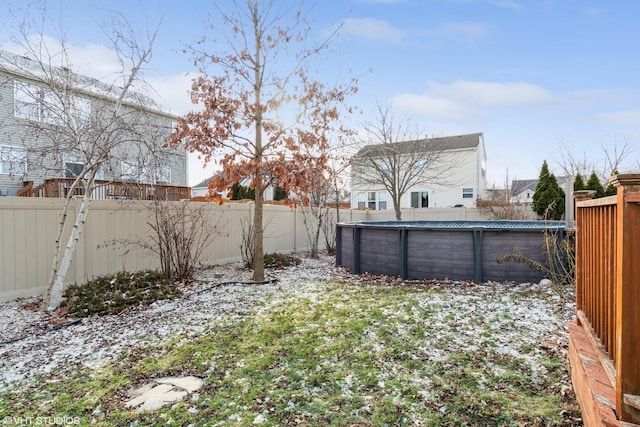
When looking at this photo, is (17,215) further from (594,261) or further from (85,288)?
(594,261)

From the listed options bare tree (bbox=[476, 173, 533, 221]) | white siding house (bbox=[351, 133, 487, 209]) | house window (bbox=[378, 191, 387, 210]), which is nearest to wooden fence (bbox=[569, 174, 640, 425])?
bare tree (bbox=[476, 173, 533, 221])

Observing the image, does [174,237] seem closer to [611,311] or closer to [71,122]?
[71,122]

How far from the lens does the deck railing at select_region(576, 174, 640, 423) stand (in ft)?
4.57

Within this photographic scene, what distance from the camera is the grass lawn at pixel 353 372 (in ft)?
7.53

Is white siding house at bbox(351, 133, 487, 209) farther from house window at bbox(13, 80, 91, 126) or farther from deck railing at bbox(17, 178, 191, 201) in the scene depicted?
house window at bbox(13, 80, 91, 126)

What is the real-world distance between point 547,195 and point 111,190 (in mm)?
14315

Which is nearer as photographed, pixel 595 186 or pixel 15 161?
pixel 15 161

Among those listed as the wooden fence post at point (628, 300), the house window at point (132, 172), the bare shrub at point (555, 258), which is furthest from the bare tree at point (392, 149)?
the wooden fence post at point (628, 300)

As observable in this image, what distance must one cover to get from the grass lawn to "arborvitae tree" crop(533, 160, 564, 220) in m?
10.1

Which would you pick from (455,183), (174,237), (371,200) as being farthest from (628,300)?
(371,200)

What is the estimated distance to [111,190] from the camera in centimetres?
924

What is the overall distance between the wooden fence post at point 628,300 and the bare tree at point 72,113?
217 inches

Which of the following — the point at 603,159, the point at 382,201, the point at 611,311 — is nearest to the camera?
the point at 611,311

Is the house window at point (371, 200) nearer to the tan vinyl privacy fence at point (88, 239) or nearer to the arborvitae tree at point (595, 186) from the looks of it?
the arborvitae tree at point (595, 186)
